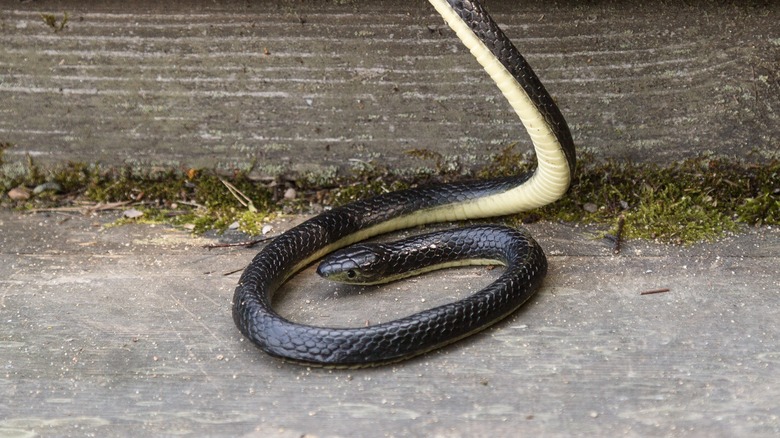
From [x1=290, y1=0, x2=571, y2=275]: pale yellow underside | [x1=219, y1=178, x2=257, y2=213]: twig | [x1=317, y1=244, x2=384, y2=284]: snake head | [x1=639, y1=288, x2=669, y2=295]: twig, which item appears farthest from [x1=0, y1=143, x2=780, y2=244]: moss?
[x1=317, y1=244, x2=384, y2=284]: snake head

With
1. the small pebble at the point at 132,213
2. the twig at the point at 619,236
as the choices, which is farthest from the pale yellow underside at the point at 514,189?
the small pebble at the point at 132,213

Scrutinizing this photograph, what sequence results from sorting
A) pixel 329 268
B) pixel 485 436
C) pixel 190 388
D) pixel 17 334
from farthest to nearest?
pixel 329 268
pixel 17 334
pixel 190 388
pixel 485 436

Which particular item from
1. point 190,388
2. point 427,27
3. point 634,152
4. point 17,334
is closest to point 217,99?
point 427,27

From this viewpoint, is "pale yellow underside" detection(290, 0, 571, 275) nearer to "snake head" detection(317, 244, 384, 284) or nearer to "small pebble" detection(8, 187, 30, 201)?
"snake head" detection(317, 244, 384, 284)

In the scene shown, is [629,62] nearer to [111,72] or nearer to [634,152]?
[634,152]

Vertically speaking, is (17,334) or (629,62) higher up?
(629,62)

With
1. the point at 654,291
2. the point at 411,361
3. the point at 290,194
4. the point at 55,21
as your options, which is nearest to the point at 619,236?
the point at 654,291

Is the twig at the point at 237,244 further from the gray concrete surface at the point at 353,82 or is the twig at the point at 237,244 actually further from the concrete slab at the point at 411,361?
the gray concrete surface at the point at 353,82

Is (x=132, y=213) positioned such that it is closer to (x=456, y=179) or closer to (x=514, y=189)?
(x=456, y=179)
